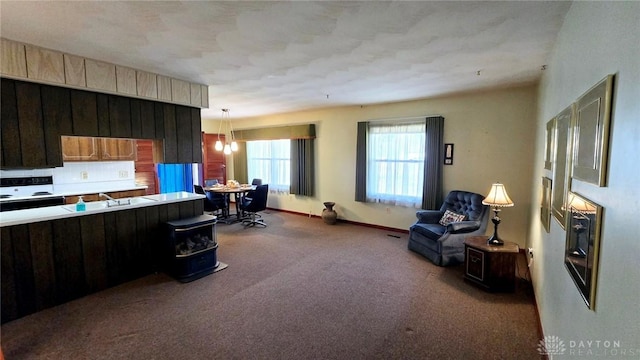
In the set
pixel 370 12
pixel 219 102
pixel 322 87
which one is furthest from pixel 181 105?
pixel 370 12

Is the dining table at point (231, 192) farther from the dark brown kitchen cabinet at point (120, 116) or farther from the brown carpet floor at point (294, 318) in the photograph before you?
the dark brown kitchen cabinet at point (120, 116)

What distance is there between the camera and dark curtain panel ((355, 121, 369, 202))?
17.6 feet

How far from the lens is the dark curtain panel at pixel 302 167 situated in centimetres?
620

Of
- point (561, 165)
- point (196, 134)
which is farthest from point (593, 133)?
point (196, 134)

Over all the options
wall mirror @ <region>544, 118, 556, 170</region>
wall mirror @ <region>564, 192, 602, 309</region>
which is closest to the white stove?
wall mirror @ <region>564, 192, 602, 309</region>

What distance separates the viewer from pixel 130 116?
3.27 m

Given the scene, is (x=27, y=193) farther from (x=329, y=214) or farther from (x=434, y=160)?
(x=434, y=160)

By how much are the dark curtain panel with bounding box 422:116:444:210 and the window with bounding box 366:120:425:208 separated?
153 mm

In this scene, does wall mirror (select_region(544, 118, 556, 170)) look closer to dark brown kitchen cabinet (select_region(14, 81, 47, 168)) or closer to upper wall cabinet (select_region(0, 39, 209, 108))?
upper wall cabinet (select_region(0, 39, 209, 108))

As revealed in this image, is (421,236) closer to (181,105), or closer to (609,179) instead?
(609,179)

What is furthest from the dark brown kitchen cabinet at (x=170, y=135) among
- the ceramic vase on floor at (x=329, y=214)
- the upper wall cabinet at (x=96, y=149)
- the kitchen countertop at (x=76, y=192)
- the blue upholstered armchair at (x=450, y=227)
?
the blue upholstered armchair at (x=450, y=227)

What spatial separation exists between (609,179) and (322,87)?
3.38m

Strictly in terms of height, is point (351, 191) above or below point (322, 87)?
below

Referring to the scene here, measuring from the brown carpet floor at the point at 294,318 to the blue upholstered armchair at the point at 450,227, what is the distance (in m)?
0.20
